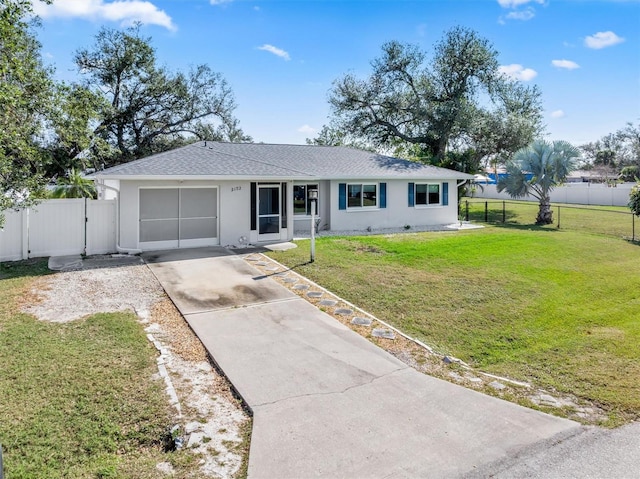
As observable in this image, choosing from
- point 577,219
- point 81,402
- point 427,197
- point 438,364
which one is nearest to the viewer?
point 81,402

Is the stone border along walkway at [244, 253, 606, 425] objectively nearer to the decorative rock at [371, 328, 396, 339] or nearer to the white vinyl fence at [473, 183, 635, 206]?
the decorative rock at [371, 328, 396, 339]

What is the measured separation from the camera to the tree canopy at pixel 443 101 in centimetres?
3006

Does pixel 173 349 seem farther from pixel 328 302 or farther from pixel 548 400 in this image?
pixel 548 400

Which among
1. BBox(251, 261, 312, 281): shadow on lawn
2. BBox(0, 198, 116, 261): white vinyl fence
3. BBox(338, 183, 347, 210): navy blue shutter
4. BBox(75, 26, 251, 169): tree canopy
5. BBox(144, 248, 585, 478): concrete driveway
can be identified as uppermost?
BBox(75, 26, 251, 169): tree canopy

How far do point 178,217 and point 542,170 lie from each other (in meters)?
18.7

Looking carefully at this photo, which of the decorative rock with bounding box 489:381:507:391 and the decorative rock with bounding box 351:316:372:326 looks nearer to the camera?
the decorative rock with bounding box 489:381:507:391

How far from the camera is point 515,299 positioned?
9617mm

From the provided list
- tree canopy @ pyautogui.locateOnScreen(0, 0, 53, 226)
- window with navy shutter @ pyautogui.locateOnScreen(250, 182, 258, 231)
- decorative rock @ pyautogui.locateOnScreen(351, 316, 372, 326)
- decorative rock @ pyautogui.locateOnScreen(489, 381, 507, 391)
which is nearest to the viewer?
decorative rock @ pyautogui.locateOnScreen(489, 381, 507, 391)

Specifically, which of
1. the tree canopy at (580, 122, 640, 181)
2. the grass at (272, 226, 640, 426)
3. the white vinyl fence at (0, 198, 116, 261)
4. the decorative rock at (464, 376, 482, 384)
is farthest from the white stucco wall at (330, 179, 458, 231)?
the tree canopy at (580, 122, 640, 181)

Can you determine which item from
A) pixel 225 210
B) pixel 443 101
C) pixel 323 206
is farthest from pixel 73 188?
pixel 443 101

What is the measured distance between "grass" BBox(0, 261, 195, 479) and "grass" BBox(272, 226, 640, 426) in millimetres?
4641

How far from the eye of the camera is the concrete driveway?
12.9 ft

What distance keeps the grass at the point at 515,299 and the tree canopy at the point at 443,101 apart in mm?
16035

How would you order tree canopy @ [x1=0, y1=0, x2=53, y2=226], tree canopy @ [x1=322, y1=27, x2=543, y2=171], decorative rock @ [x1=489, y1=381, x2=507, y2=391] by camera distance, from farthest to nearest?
1. tree canopy @ [x1=322, y1=27, x2=543, y2=171]
2. tree canopy @ [x1=0, y1=0, x2=53, y2=226]
3. decorative rock @ [x1=489, y1=381, x2=507, y2=391]
